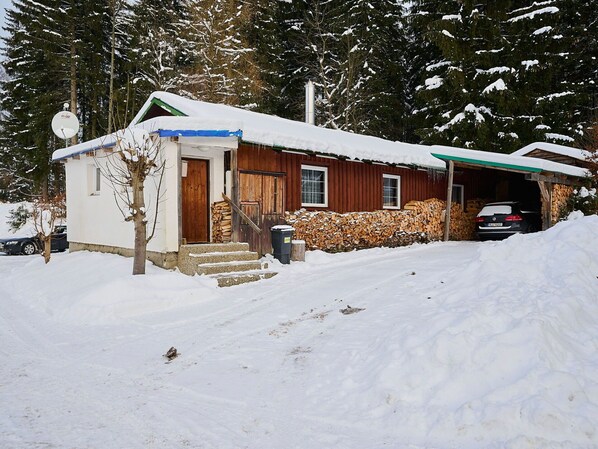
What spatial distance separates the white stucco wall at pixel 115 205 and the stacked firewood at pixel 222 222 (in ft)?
1.05

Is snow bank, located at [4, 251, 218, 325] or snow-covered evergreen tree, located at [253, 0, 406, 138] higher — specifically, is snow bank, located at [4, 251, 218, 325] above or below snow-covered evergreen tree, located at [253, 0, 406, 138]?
below

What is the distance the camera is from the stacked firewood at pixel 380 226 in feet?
39.4

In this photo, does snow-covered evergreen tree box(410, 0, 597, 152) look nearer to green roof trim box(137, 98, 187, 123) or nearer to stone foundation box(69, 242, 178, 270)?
green roof trim box(137, 98, 187, 123)

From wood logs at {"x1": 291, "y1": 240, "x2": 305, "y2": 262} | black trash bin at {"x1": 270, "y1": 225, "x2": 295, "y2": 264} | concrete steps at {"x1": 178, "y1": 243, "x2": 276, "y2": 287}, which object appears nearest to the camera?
concrete steps at {"x1": 178, "y1": 243, "x2": 276, "y2": 287}

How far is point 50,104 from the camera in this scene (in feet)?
76.8

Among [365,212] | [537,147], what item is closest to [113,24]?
[365,212]

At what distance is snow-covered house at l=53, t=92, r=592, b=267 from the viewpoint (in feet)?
30.1

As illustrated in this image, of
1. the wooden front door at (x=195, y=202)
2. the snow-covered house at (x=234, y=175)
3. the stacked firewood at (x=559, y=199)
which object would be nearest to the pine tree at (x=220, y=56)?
the snow-covered house at (x=234, y=175)

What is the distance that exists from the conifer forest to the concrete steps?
551 inches

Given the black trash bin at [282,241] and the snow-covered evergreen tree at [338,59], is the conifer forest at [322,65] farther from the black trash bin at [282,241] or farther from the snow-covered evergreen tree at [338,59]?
the black trash bin at [282,241]

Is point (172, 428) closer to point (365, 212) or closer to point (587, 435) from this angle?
point (587, 435)

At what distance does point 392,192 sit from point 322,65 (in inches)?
506

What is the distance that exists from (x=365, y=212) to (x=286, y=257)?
13.4ft

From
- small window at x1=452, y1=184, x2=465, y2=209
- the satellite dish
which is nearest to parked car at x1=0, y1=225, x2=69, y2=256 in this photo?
the satellite dish
